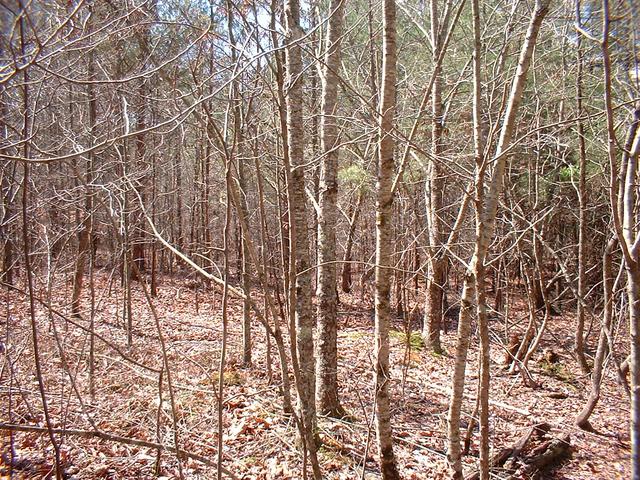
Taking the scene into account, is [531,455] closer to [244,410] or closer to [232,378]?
[244,410]

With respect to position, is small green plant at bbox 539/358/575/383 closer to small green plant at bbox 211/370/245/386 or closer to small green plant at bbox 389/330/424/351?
small green plant at bbox 389/330/424/351

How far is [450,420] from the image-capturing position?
316cm

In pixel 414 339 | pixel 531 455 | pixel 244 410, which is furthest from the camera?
pixel 414 339

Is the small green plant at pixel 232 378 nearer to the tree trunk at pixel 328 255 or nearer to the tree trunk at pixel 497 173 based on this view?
the tree trunk at pixel 328 255

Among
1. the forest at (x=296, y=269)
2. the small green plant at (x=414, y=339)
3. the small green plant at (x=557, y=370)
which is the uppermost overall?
the forest at (x=296, y=269)

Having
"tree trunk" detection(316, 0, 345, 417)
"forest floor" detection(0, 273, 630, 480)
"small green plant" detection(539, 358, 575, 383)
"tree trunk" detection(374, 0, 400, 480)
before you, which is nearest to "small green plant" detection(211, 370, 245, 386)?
"forest floor" detection(0, 273, 630, 480)

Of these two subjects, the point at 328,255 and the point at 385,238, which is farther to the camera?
the point at 328,255

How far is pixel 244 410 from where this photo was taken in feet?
16.8

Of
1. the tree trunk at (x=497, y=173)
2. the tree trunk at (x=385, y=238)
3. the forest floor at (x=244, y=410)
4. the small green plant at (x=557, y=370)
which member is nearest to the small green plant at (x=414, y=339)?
the forest floor at (x=244, y=410)

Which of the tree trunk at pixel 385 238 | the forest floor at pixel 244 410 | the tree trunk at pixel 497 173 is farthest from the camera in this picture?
the forest floor at pixel 244 410

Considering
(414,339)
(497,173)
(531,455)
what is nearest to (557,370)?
(414,339)

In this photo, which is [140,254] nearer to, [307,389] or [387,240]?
[307,389]

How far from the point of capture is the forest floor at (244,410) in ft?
12.3

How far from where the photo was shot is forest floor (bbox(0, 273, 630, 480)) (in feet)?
12.3
